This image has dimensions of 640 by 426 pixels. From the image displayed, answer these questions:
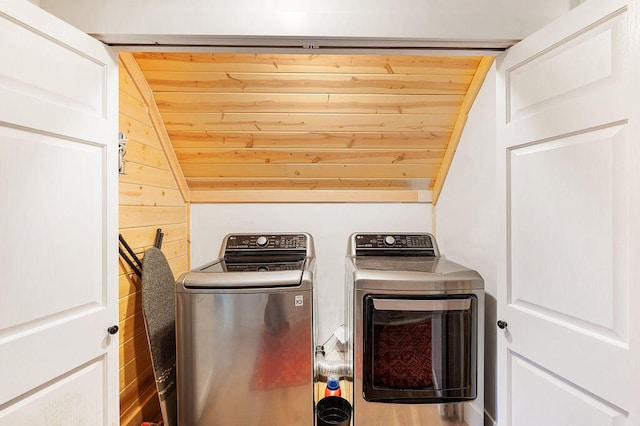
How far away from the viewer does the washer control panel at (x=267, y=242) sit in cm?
229

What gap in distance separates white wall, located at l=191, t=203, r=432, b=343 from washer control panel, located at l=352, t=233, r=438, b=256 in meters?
0.20

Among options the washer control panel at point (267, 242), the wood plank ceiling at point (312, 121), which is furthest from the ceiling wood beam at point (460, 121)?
the washer control panel at point (267, 242)

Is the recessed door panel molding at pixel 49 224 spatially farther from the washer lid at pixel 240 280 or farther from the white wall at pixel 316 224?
the white wall at pixel 316 224

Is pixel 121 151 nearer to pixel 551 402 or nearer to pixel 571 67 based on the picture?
pixel 571 67

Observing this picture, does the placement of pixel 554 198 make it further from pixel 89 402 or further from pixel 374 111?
pixel 89 402

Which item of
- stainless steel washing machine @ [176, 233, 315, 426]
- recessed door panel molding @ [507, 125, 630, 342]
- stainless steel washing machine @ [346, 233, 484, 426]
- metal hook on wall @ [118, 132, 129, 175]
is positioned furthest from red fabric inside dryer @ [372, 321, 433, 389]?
metal hook on wall @ [118, 132, 129, 175]

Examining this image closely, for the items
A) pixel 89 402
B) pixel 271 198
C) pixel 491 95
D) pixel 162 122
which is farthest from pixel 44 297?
pixel 491 95

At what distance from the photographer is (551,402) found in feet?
3.74

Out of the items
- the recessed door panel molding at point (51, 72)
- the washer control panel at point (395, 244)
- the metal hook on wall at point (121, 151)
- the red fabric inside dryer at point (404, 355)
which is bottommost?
the red fabric inside dryer at point (404, 355)

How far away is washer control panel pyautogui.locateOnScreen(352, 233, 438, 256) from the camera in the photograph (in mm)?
2316

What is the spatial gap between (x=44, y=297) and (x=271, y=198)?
163 centimetres

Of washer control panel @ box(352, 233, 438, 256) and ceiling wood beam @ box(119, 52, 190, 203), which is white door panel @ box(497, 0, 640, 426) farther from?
ceiling wood beam @ box(119, 52, 190, 203)

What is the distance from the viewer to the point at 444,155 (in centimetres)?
235

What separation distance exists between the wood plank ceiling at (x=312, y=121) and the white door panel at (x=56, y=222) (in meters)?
0.71
